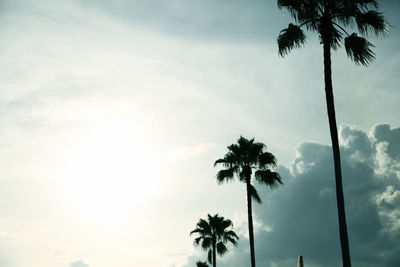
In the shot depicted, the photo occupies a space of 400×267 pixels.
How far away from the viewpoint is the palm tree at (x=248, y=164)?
84.7 feet

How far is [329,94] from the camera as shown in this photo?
1404 centimetres

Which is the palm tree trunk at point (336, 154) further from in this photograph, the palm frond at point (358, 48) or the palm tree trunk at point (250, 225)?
the palm tree trunk at point (250, 225)

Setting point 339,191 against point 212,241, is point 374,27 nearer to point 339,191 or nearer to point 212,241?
point 339,191

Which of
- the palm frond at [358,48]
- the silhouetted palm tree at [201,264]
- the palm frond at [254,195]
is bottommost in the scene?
the silhouetted palm tree at [201,264]

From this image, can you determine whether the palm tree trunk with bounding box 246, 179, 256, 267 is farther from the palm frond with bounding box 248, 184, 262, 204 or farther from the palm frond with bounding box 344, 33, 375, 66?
the palm frond with bounding box 344, 33, 375, 66

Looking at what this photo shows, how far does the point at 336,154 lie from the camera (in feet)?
43.3

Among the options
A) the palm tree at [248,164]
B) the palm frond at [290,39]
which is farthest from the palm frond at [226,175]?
the palm frond at [290,39]

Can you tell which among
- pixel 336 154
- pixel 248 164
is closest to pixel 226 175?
pixel 248 164

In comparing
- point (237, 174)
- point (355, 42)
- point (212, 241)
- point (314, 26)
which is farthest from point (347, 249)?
point (212, 241)

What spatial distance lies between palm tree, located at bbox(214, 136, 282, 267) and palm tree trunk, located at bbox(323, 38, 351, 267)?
1242cm

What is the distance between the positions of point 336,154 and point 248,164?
1394cm

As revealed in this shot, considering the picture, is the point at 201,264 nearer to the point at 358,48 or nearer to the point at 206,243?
the point at 206,243

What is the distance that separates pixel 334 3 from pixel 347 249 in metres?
10.8

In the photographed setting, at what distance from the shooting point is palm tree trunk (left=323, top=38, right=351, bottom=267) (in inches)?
476
